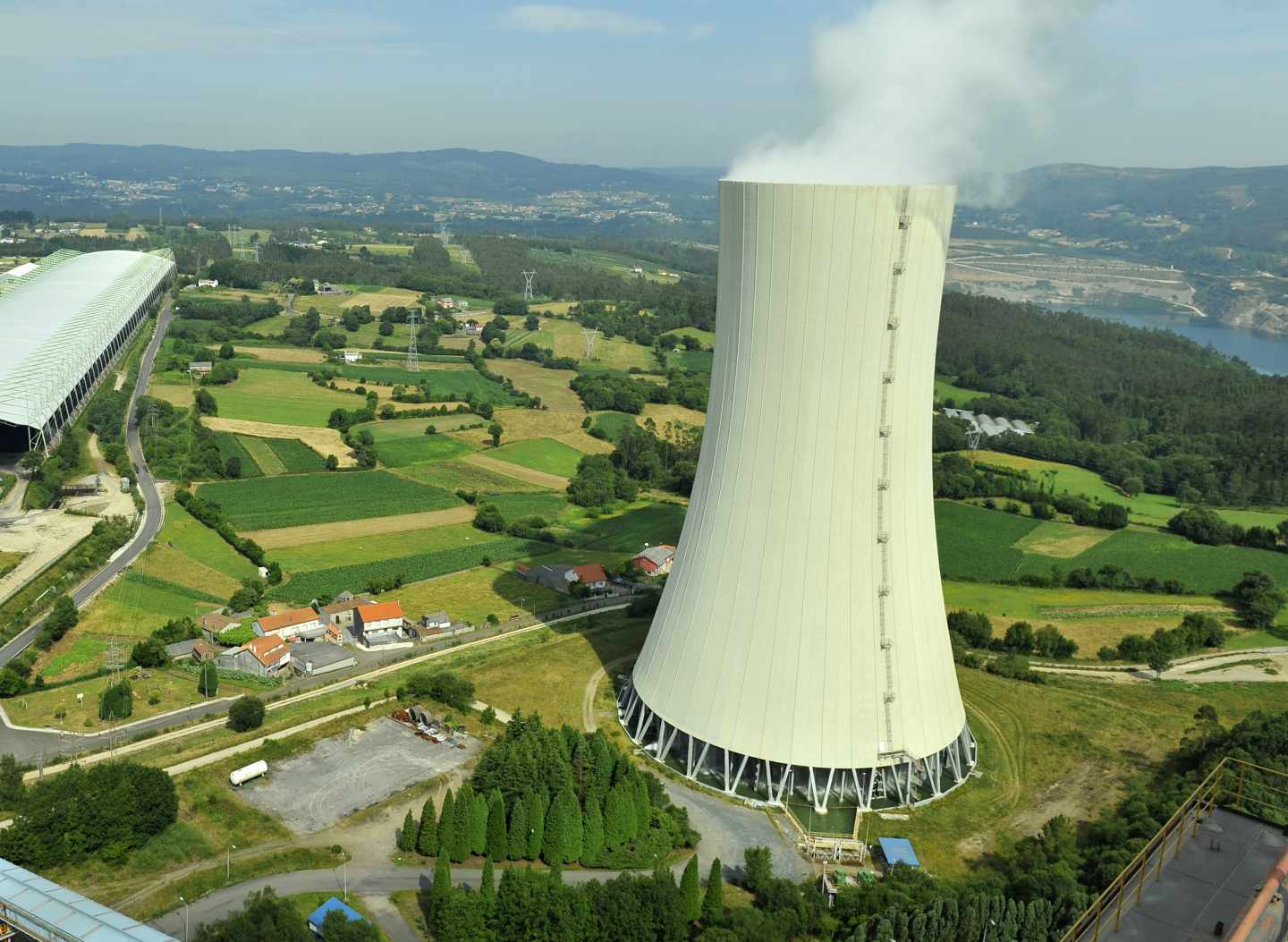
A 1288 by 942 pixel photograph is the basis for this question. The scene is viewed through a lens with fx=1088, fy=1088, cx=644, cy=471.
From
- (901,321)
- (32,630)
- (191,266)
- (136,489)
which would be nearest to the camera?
(901,321)

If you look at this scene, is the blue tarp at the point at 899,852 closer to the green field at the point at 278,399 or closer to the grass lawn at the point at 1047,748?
the grass lawn at the point at 1047,748

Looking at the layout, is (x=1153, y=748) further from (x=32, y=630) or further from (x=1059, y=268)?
(x=1059, y=268)

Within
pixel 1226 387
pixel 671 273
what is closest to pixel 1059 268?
pixel 671 273

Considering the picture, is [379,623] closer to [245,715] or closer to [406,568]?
[406,568]

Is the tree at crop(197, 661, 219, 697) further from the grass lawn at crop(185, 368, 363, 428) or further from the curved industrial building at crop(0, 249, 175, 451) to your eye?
the grass lawn at crop(185, 368, 363, 428)

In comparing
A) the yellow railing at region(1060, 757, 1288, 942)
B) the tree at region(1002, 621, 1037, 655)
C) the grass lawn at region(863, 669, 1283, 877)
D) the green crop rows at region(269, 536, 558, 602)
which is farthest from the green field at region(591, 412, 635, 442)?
the yellow railing at region(1060, 757, 1288, 942)

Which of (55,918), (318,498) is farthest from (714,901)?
(318,498)

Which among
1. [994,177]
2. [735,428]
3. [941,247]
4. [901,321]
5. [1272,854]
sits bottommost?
[1272,854]

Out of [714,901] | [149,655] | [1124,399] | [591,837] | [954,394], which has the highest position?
[1124,399]
